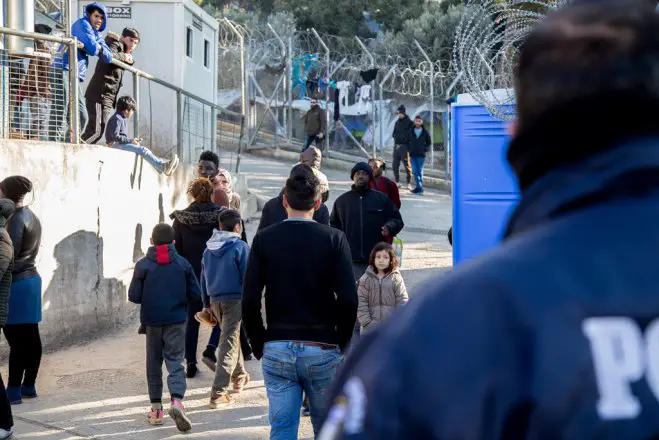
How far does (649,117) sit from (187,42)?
15273mm

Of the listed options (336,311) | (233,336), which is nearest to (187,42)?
(233,336)

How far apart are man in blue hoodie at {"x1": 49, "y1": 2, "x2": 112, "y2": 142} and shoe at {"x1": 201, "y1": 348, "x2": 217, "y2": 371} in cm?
303

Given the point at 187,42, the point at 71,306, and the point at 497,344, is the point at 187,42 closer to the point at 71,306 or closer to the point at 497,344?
the point at 71,306

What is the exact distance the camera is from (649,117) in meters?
1.36

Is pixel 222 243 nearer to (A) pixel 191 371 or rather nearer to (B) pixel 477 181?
(A) pixel 191 371

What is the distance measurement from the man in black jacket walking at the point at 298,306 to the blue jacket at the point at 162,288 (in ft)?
5.79

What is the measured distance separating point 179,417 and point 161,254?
1.13 metres

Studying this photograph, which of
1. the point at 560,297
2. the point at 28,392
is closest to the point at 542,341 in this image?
the point at 560,297

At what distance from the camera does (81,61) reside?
1038 cm

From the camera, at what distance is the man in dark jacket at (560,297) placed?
122 cm

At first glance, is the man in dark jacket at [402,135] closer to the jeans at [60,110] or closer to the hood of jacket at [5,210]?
the jeans at [60,110]

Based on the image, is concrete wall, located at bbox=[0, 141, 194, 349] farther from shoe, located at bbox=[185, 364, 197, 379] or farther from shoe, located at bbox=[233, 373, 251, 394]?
shoe, located at bbox=[233, 373, 251, 394]

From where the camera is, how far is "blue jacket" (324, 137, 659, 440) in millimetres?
1219

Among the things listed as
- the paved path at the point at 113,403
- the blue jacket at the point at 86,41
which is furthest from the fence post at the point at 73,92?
the paved path at the point at 113,403
